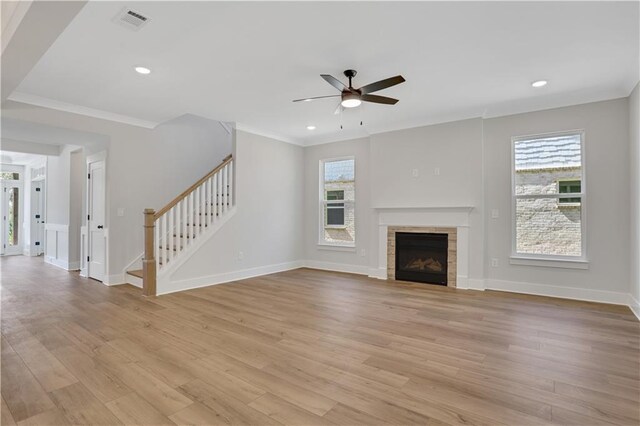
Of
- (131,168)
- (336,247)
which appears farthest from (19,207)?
(336,247)

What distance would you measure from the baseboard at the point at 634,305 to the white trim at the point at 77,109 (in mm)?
7257

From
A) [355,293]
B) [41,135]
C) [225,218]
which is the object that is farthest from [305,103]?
[41,135]

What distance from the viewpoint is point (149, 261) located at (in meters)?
4.59

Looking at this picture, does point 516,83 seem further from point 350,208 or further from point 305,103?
point 350,208

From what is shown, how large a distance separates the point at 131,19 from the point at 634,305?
5979 mm

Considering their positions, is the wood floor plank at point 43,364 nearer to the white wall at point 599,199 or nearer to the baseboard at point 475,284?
the baseboard at point 475,284

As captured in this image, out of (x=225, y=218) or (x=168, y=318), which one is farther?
(x=225, y=218)

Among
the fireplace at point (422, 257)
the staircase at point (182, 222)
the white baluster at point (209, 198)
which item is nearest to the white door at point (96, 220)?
the staircase at point (182, 222)

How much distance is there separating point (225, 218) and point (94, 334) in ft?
9.08

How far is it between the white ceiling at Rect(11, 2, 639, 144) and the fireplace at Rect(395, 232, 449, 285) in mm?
2091

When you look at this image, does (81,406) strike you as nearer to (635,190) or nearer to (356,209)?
(356,209)

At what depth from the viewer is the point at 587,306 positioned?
13.4 feet

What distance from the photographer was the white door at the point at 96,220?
5477 millimetres

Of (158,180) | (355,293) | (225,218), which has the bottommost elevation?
(355,293)
